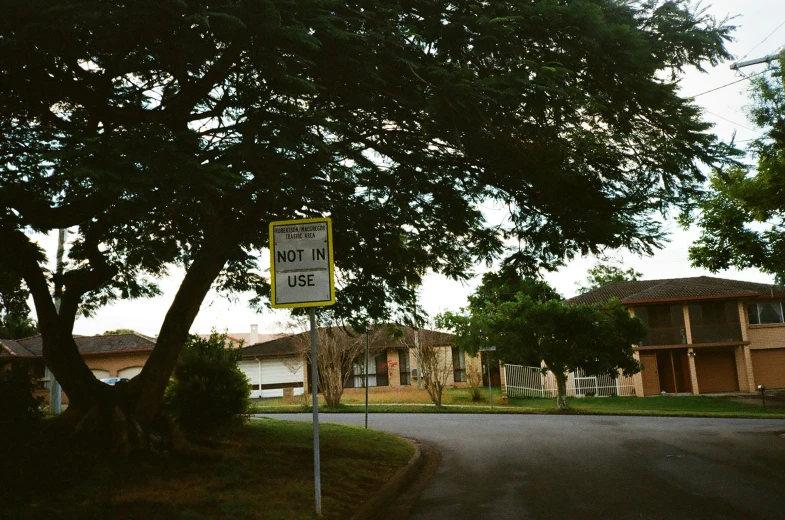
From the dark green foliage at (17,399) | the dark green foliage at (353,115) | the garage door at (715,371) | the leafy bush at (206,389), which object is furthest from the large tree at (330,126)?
the garage door at (715,371)

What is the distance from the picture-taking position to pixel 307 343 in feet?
117

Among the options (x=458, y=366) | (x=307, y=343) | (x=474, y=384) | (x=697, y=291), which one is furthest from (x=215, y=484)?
A: (x=458, y=366)

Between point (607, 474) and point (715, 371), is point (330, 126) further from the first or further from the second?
point (715, 371)

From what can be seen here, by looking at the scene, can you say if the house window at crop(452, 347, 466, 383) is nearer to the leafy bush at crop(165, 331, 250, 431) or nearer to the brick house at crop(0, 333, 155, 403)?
the brick house at crop(0, 333, 155, 403)

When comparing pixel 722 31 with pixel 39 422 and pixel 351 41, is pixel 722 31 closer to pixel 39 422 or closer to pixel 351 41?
pixel 351 41

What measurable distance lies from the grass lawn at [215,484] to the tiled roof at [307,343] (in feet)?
71.5

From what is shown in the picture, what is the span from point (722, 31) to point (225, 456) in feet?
32.6

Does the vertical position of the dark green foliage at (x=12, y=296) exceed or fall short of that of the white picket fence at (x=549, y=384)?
it exceeds it

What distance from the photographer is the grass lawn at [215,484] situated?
25.9 feet

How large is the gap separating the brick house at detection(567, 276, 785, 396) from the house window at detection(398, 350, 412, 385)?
55.1ft

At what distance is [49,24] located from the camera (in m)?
7.43

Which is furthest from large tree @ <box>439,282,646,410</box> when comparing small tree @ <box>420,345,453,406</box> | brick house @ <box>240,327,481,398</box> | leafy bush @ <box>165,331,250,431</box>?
leafy bush @ <box>165,331,250,431</box>

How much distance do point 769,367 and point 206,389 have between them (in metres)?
38.1

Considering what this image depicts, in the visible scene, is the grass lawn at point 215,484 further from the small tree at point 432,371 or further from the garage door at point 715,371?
the garage door at point 715,371
